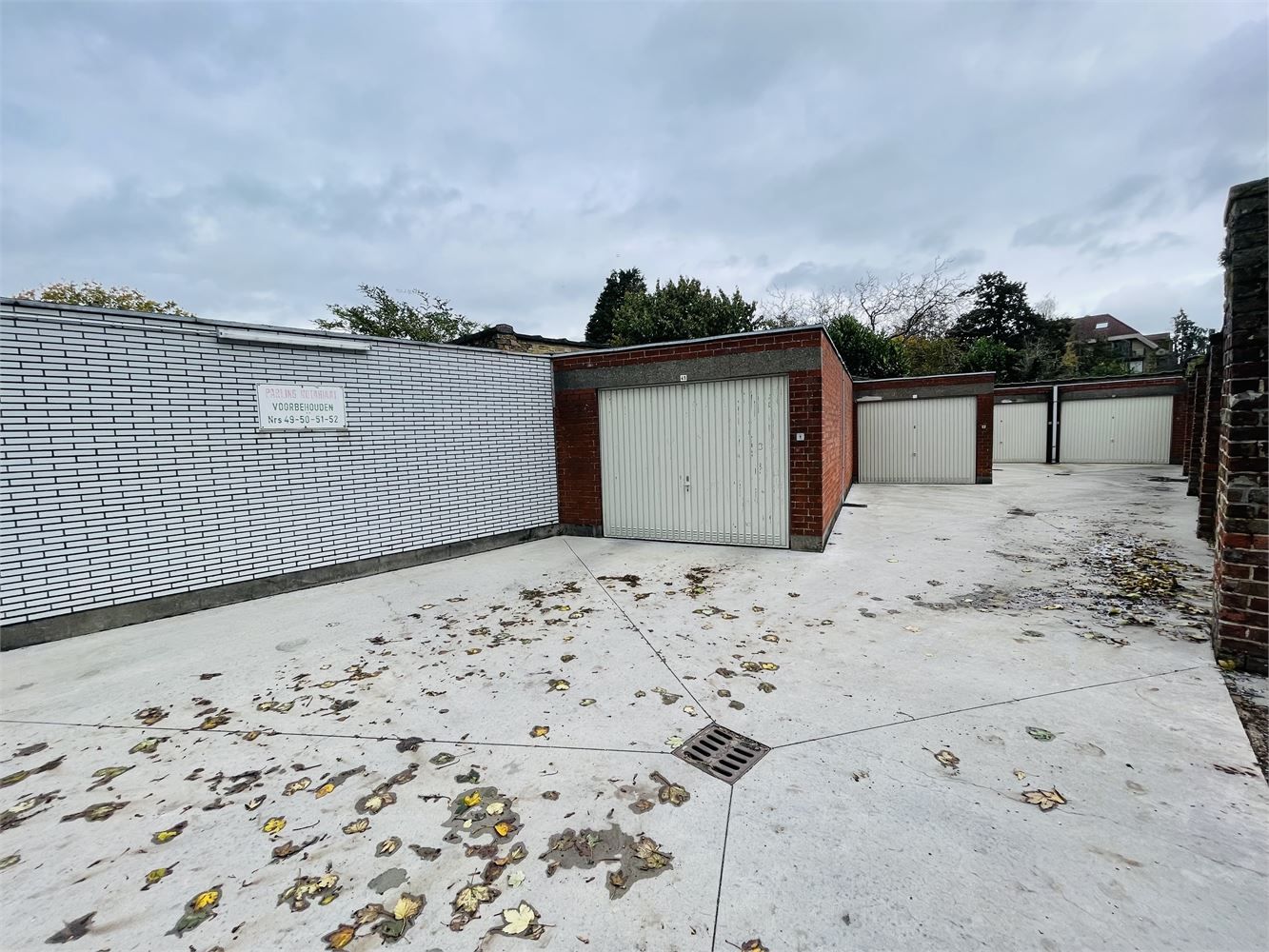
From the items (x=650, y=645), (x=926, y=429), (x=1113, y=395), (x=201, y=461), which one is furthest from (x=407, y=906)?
(x=1113, y=395)

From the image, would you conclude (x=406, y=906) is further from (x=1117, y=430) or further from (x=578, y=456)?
(x=1117, y=430)

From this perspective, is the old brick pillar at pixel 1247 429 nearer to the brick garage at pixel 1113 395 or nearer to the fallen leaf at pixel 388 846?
the fallen leaf at pixel 388 846

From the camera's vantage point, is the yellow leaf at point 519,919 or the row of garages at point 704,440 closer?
the yellow leaf at point 519,919

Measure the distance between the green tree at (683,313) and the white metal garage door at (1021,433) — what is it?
11.0 meters

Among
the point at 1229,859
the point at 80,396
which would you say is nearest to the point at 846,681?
the point at 1229,859

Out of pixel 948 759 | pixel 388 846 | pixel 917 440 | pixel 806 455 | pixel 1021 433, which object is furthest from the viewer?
pixel 1021 433

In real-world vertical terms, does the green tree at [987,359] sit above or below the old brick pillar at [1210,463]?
above

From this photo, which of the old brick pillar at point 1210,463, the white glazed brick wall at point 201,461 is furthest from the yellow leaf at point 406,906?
the old brick pillar at point 1210,463

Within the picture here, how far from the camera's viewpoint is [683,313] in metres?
18.5

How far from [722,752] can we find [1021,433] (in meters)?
22.9

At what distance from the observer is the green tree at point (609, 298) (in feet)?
91.7

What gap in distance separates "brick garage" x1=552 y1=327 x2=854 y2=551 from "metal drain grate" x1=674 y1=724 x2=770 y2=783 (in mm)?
4474

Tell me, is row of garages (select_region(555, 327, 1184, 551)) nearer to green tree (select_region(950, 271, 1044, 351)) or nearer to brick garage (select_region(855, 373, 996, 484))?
brick garage (select_region(855, 373, 996, 484))

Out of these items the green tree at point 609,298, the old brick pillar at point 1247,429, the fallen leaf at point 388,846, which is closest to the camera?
the fallen leaf at point 388,846
